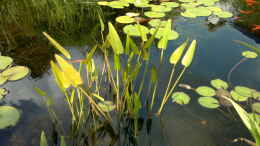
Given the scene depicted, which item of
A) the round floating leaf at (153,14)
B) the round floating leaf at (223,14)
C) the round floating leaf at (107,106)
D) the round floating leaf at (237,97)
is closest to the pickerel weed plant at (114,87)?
the round floating leaf at (107,106)

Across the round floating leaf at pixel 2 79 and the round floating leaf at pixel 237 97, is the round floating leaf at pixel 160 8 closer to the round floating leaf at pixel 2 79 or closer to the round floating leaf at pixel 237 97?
the round floating leaf at pixel 237 97

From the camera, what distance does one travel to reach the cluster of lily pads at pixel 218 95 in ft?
3.91

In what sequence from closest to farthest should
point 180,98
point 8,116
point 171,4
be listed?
point 8,116 < point 180,98 < point 171,4

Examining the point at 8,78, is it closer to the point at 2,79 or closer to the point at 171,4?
the point at 2,79

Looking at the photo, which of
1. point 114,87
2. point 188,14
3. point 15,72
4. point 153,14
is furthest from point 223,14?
point 15,72

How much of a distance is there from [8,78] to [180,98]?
99 centimetres

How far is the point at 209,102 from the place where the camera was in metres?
1.20

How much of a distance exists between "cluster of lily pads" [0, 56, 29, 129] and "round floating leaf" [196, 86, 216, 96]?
0.95 metres

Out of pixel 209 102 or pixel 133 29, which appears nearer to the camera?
pixel 209 102

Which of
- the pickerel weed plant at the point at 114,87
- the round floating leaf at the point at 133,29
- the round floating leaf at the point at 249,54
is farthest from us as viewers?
the round floating leaf at the point at 133,29

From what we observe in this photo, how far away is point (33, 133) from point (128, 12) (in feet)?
4.81

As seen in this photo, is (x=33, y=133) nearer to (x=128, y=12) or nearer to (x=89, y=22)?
(x=89, y=22)

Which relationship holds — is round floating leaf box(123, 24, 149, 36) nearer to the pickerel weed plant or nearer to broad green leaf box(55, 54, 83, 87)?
the pickerel weed plant

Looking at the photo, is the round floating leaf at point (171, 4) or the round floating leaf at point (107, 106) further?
the round floating leaf at point (171, 4)
